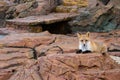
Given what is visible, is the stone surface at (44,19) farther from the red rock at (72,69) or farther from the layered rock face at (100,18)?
the red rock at (72,69)

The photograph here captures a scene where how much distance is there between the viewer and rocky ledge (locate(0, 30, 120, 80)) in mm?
8547

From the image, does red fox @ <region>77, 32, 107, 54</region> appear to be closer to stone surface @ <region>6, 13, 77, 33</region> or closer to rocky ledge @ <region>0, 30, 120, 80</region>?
rocky ledge @ <region>0, 30, 120, 80</region>

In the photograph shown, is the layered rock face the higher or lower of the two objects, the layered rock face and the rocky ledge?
the lower

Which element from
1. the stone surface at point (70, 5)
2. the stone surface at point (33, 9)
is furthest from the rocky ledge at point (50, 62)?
the stone surface at point (70, 5)

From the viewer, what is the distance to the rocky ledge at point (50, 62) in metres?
8.55

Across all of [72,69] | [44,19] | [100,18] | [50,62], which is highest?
[50,62]

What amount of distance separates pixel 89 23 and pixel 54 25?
1.75 metres

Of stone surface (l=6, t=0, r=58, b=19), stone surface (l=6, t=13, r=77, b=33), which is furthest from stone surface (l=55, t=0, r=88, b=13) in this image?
stone surface (l=6, t=13, r=77, b=33)

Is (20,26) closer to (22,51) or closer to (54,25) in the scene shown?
(54,25)

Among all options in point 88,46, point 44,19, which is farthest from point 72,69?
point 44,19

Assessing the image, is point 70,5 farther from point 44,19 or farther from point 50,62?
point 50,62

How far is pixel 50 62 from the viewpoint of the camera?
28.4 ft

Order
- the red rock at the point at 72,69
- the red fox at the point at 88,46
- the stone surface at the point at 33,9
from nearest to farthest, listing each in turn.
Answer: the red rock at the point at 72,69, the red fox at the point at 88,46, the stone surface at the point at 33,9

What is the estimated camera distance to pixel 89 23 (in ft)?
59.3
